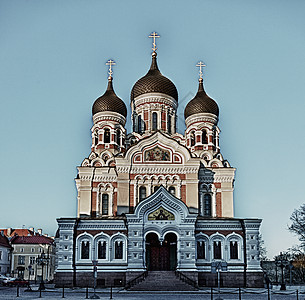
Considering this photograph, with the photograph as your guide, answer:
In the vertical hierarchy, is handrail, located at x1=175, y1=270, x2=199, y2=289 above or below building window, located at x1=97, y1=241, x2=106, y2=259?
below

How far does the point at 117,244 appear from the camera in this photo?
3108 cm

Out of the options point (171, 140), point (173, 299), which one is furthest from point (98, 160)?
point (173, 299)

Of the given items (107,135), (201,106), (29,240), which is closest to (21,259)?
(29,240)

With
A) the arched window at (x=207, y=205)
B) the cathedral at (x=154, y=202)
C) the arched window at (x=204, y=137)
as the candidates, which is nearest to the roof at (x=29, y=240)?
the cathedral at (x=154, y=202)

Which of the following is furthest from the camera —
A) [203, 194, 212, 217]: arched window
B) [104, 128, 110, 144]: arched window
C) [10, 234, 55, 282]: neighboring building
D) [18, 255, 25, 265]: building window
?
[18, 255, 25, 265]: building window

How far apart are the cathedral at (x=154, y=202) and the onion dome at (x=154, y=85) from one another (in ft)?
0.29

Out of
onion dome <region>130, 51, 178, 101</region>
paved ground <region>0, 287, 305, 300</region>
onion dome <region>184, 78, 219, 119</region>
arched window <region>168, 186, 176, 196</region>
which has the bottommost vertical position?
paved ground <region>0, 287, 305, 300</region>

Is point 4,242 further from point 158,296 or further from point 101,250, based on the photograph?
point 158,296

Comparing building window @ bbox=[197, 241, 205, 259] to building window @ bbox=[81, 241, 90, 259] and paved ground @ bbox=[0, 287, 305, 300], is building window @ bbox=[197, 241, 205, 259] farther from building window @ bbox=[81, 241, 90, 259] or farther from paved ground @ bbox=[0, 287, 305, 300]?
building window @ bbox=[81, 241, 90, 259]

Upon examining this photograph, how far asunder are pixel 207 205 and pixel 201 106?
359 inches

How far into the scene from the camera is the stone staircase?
27.9m

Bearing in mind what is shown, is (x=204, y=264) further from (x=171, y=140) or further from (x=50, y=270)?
(x=50, y=270)

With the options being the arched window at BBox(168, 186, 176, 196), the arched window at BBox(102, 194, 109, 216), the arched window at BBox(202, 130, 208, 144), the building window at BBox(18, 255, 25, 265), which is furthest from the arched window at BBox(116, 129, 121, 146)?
the building window at BBox(18, 255, 25, 265)

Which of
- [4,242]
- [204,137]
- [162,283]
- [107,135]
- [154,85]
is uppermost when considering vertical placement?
[154,85]
